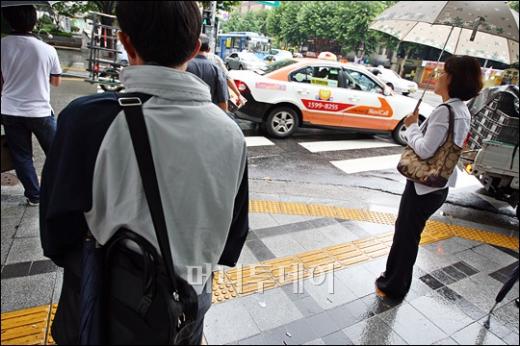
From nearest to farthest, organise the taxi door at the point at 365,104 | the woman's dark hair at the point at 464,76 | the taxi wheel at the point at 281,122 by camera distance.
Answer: the woman's dark hair at the point at 464,76, the taxi wheel at the point at 281,122, the taxi door at the point at 365,104

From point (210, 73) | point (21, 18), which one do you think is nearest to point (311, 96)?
point (210, 73)

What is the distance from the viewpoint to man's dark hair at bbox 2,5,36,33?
2354mm

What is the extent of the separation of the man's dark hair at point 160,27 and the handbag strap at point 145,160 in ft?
0.40

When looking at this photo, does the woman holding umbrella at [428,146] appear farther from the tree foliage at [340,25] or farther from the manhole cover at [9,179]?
the manhole cover at [9,179]

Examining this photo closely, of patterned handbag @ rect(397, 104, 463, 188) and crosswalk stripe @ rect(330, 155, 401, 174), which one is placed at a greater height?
patterned handbag @ rect(397, 104, 463, 188)

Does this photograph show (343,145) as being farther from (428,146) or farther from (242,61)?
(242,61)

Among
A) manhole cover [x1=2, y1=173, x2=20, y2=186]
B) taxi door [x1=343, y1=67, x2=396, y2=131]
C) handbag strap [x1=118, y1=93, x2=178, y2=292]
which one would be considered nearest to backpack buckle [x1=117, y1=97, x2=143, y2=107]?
handbag strap [x1=118, y1=93, x2=178, y2=292]

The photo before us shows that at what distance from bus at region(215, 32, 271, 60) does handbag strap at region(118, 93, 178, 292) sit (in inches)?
642

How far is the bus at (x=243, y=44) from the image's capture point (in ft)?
58.2

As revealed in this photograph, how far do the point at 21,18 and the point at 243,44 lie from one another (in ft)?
63.4

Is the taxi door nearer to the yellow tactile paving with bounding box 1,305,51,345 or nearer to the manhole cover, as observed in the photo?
the manhole cover

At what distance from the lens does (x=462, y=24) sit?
239 cm

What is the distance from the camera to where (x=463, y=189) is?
18.6 ft

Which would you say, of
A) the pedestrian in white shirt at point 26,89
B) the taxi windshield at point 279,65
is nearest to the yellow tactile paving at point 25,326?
the pedestrian in white shirt at point 26,89
